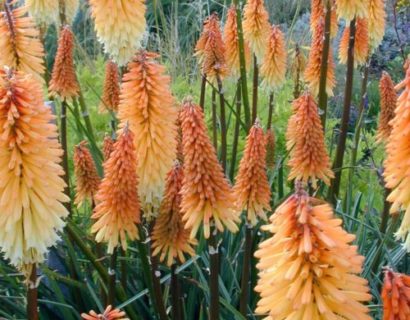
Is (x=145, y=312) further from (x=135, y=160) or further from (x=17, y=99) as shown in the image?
(x=17, y=99)

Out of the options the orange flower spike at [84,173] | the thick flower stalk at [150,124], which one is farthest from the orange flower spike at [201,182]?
the orange flower spike at [84,173]

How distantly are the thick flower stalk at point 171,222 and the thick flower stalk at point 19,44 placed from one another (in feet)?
3.10

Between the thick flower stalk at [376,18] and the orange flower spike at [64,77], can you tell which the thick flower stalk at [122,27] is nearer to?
the orange flower spike at [64,77]

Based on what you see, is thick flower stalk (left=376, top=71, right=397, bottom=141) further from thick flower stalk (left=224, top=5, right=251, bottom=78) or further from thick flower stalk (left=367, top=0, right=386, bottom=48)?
thick flower stalk (left=224, top=5, right=251, bottom=78)

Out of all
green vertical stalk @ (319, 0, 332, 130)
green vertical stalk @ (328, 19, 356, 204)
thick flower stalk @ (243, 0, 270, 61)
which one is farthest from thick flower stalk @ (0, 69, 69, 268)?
thick flower stalk @ (243, 0, 270, 61)

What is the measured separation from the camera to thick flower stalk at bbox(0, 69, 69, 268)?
8.59 feet

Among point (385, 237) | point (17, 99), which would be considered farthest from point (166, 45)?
point (17, 99)

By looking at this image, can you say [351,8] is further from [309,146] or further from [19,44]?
[19,44]

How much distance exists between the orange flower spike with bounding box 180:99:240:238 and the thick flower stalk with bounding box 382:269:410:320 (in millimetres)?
1111

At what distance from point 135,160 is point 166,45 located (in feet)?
26.8

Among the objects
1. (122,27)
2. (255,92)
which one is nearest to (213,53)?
(255,92)

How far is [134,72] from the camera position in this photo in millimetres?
3203

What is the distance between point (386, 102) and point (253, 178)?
1646mm

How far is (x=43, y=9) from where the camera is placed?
14.9 ft
